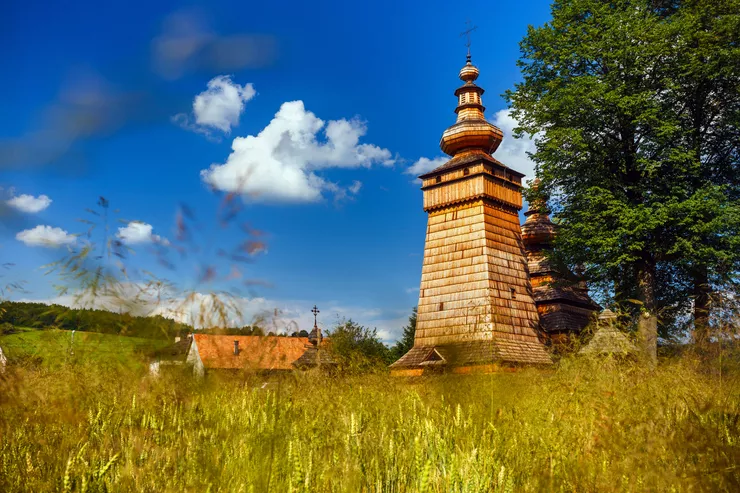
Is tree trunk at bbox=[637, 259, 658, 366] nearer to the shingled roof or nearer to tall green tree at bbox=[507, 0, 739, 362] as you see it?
tall green tree at bbox=[507, 0, 739, 362]

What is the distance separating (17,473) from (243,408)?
1.58m

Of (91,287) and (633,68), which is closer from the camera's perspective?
(91,287)

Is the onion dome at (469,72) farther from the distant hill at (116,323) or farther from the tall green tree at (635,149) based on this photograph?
the distant hill at (116,323)

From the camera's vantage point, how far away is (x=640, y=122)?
A: 2059cm

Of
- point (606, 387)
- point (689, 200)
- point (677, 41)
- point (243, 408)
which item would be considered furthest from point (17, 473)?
point (677, 41)

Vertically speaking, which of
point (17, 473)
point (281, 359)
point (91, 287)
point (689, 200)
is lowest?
point (17, 473)

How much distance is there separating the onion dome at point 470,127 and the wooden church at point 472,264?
0.06m

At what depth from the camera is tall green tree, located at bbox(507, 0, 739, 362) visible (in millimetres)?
19766

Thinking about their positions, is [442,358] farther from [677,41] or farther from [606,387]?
[606,387]

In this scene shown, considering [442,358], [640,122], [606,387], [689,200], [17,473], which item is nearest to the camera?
[17,473]

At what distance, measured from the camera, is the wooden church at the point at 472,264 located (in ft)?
95.5

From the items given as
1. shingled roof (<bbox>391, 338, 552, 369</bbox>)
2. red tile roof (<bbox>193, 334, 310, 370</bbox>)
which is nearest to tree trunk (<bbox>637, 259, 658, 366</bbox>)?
shingled roof (<bbox>391, 338, 552, 369</bbox>)

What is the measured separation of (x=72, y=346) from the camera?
417cm

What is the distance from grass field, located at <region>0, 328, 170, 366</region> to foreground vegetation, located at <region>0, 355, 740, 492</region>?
0.12 m
